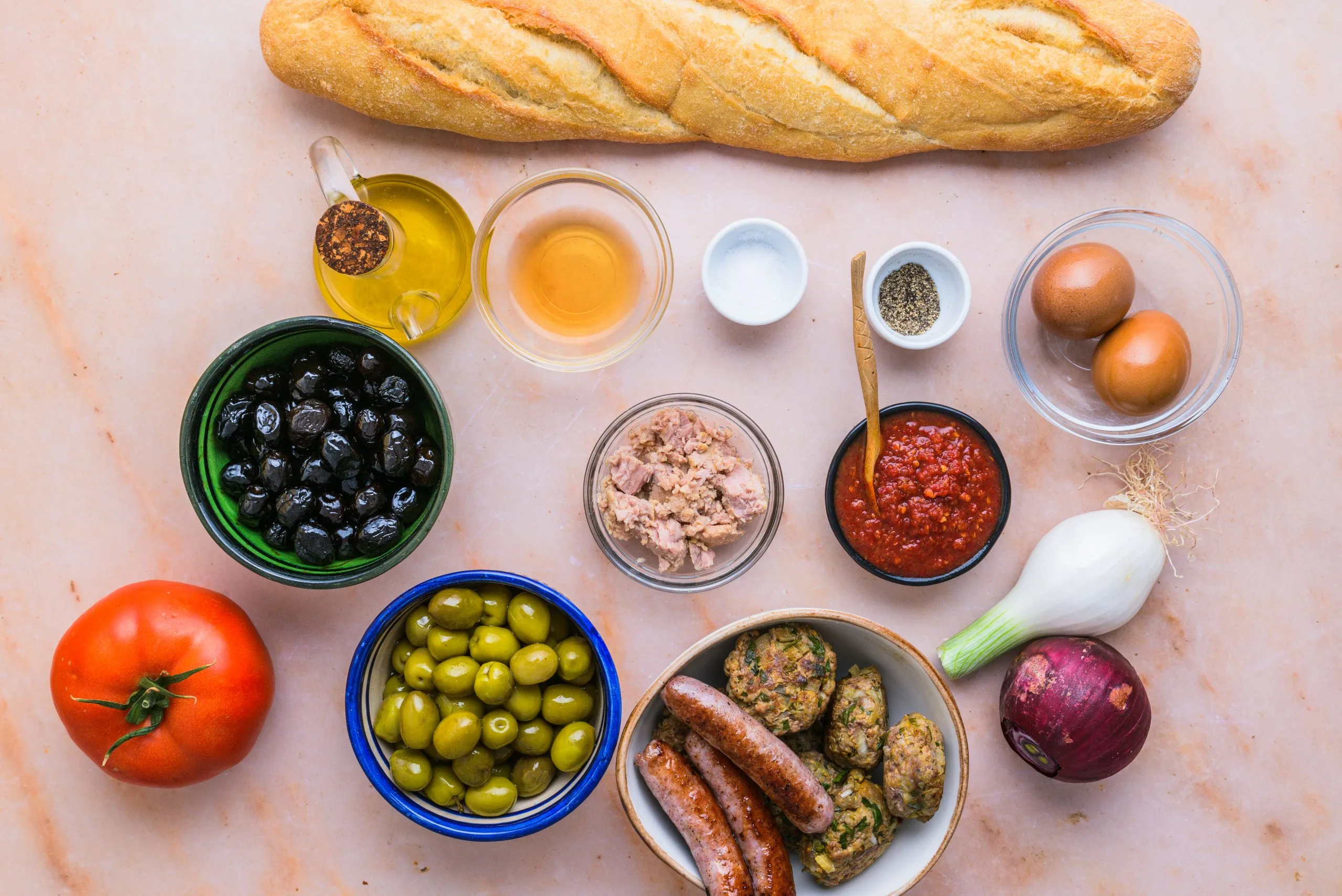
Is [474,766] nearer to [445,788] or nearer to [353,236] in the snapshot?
[445,788]

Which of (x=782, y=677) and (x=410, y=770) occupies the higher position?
(x=782, y=677)

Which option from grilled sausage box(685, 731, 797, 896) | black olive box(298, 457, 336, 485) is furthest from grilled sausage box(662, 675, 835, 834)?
black olive box(298, 457, 336, 485)

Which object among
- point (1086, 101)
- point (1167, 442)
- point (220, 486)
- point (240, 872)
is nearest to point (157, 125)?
point (220, 486)

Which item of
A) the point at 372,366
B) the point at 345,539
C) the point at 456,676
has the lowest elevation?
the point at 456,676

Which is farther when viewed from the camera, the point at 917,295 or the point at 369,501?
the point at 917,295

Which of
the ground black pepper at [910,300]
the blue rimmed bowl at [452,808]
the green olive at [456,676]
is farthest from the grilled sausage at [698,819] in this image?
the ground black pepper at [910,300]

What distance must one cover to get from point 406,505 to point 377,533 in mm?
100

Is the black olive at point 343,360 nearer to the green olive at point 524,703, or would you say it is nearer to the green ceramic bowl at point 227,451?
the green ceramic bowl at point 227,451

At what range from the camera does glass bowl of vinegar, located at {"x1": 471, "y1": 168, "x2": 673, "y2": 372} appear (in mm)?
2354

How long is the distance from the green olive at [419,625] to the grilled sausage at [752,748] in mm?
641

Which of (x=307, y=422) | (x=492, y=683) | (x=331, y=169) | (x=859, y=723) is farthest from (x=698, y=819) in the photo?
(x=331, y=169)

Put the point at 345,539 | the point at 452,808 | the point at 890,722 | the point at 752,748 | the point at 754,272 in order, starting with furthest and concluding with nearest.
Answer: the point at 754,272 < the point at 890,722 < the point at 452,808 < the point at 345,539 < the point at 752,748

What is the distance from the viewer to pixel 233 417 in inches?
81.7

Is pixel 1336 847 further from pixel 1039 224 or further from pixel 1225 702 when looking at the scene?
pixel 1039 224
